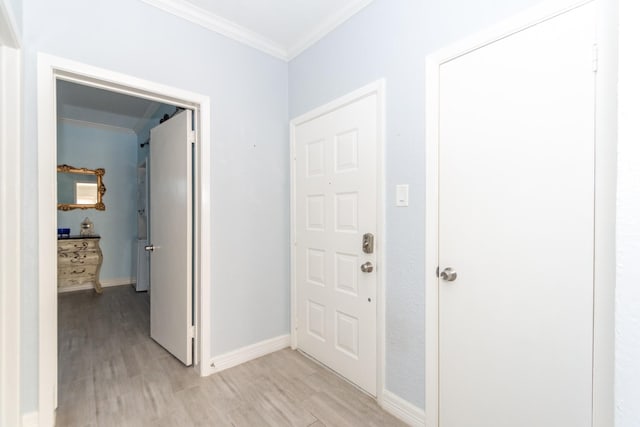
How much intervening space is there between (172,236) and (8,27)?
1526mm

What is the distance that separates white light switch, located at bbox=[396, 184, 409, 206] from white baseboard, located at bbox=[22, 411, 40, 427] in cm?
229

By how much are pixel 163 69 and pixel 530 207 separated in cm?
231

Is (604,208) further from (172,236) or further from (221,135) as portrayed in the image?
(172,236)

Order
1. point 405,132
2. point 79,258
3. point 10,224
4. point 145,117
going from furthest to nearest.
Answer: point 79,258, point 145,117, point 405,132, point 10,224

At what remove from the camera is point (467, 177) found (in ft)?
4.71

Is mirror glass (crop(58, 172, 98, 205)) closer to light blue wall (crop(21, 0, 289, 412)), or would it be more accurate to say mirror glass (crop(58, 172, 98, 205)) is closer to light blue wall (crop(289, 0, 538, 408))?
light blue wall (crop(21, 0, 289, 412))

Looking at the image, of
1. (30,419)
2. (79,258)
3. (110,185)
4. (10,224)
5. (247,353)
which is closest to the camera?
(10,224)

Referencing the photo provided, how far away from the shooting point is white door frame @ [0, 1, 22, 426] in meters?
1.42

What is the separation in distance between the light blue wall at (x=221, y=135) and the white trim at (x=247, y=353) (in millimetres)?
52

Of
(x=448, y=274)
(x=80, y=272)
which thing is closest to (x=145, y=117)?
(x=80, y=272)

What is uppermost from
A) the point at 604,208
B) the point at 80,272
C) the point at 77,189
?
the point at 77,189

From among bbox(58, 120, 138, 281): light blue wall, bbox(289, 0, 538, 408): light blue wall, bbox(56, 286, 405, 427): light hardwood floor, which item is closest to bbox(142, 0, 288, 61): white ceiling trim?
bbox(289, 0, 538, 408): light blue wall

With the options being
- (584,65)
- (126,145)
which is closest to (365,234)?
(584,65)

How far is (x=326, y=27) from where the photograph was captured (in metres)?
2.21
